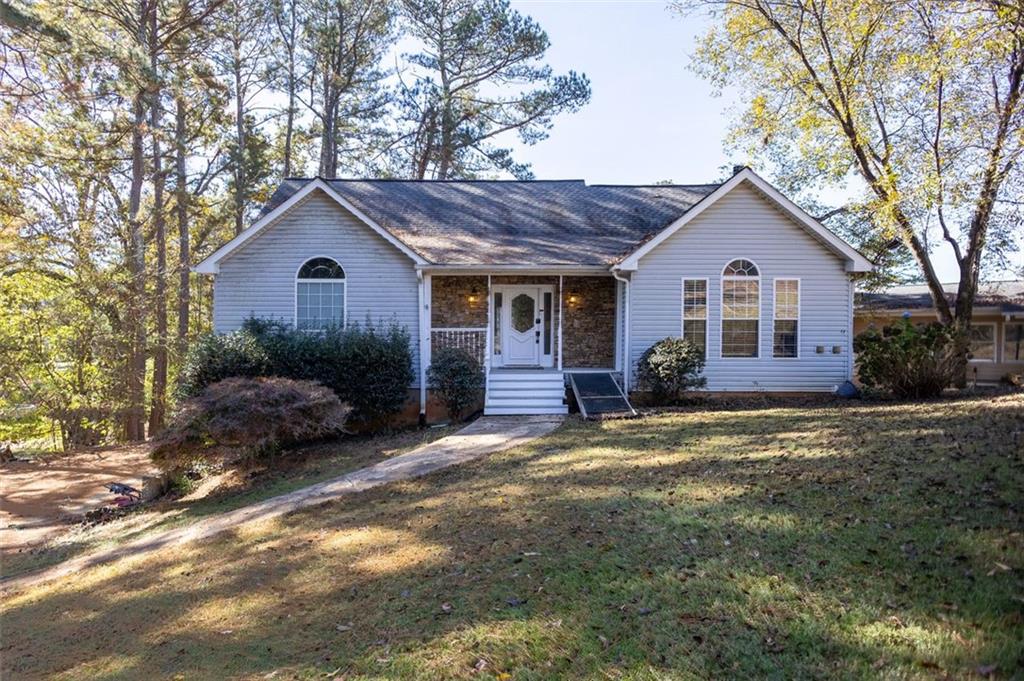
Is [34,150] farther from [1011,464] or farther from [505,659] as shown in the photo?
[1011,464]

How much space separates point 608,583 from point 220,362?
9.45 meters

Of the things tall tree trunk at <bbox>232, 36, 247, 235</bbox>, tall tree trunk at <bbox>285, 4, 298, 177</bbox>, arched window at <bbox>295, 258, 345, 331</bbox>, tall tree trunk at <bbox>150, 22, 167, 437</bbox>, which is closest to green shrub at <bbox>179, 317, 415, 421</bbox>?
arched window at <bbox>295, 258, 345, 331</bbox>

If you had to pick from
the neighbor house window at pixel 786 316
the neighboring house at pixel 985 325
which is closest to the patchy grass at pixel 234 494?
the neighbor house window at pixel 786 316

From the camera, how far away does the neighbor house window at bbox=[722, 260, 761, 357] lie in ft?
43.8

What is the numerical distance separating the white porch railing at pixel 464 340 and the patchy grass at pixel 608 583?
588 centimetres

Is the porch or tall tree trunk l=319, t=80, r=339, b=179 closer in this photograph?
the porch

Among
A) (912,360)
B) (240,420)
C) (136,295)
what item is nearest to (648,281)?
(912,360)

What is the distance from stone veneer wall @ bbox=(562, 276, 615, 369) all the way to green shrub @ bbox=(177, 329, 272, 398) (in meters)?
7.01

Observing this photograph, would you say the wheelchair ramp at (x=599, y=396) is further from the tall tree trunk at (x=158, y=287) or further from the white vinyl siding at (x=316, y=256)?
the tall tree trunk at (x=158, y=287)

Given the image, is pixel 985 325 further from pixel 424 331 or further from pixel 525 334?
pixel 424 331

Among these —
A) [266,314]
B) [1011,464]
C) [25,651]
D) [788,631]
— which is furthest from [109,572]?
[1011,464]

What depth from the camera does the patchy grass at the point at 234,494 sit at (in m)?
7.50

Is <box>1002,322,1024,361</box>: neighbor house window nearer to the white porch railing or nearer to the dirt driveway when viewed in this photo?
the white porch railing

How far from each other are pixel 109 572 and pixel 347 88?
73.8 ft
